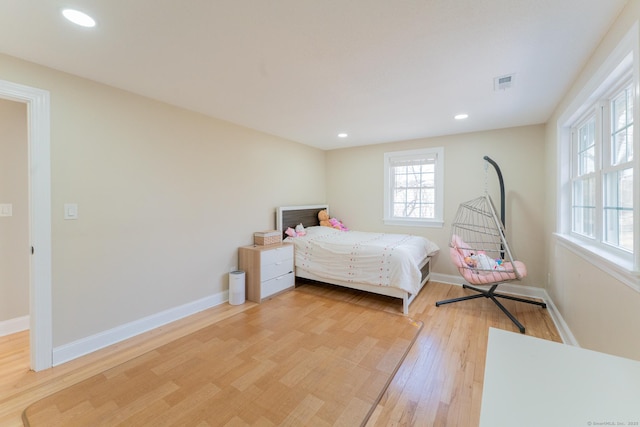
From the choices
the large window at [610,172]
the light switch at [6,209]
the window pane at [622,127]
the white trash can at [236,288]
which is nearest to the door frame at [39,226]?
the light switch at [6,209]

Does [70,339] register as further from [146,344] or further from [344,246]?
A: [344,246]

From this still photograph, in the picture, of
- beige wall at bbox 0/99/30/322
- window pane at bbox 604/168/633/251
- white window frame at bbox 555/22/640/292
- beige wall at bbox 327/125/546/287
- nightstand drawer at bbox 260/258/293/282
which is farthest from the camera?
beige wall at bbox 327/125/546/287

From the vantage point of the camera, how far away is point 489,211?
3.80m

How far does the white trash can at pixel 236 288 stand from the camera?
3293 millimetres

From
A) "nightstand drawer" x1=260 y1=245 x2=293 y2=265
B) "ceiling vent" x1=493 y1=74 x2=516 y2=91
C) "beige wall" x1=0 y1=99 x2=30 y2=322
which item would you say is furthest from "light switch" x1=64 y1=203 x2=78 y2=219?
"ceiling vent" x1=493 y1=74 x2=516 y2=91

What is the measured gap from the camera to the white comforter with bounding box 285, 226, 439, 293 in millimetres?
3109

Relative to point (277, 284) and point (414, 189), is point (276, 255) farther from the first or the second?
point (414, 189)

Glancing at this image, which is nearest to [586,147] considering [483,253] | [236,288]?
[483,253]

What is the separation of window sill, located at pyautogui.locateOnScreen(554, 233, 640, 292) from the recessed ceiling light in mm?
3174

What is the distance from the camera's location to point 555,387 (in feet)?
2.47

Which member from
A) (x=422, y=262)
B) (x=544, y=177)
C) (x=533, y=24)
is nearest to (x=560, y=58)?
(x=533, y=24)

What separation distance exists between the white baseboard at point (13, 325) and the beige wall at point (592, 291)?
4758 millimetres

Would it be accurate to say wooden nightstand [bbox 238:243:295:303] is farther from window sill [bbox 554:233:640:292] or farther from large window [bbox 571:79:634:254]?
large window [bbox 571:79:634:254]

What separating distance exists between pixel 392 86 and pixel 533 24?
1.01 m
